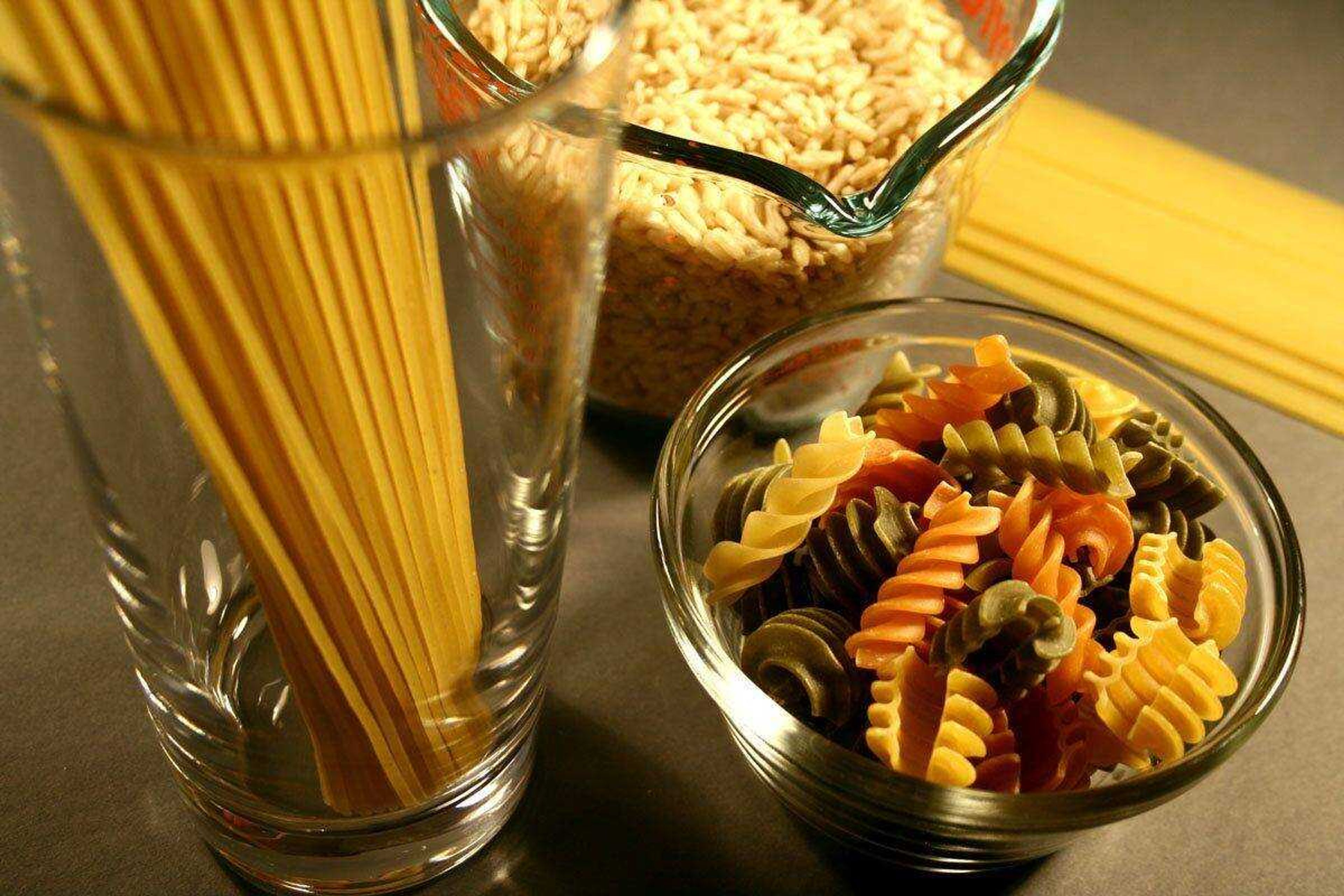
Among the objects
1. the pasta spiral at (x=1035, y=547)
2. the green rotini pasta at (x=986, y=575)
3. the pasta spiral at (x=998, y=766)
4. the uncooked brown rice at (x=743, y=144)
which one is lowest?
the pasta spiral at (x=998, y=766)

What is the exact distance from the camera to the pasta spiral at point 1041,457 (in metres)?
0.46

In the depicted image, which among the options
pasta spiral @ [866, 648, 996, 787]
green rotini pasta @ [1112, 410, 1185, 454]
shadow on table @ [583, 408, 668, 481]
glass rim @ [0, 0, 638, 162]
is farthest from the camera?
shadow on table @ [583, 408, 668, 481]

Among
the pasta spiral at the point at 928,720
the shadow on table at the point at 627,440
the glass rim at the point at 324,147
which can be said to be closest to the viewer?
the glass rim at the point at 324,147

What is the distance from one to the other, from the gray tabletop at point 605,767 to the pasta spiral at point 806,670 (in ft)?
0.28

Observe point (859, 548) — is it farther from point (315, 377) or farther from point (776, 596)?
point (315, 377)

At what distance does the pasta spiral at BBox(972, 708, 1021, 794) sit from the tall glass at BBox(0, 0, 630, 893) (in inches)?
5.5

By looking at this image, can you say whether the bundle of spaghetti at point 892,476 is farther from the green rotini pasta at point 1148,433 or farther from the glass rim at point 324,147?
the glass rim at point 324,147

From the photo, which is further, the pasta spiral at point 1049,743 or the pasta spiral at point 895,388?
the pasta spiral at point 895,388

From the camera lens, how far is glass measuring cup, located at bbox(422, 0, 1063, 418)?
1.57 ft

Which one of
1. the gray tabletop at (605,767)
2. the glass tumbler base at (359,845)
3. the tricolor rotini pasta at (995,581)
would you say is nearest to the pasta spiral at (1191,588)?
the tricolor rotini pasta at (995,581)

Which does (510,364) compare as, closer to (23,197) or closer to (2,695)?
(23,197)

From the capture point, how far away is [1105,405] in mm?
512

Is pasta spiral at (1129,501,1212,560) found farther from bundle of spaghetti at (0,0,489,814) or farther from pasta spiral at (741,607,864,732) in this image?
bundle of spaghetti at (0,0,489,814)

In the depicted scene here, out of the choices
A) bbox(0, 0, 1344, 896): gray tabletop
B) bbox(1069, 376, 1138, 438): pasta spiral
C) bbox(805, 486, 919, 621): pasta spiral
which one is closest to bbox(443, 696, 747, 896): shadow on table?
bbox(0, 0, 1344, 896): gray tabletop
